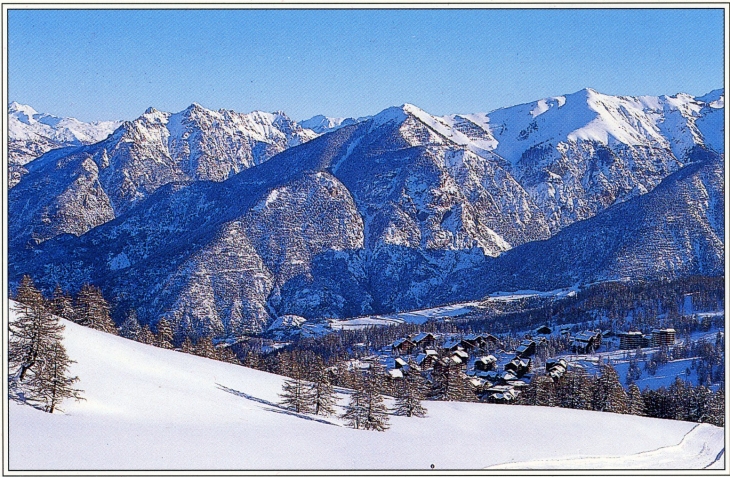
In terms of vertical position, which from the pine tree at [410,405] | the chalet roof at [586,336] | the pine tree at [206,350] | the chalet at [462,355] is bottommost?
the pine tree at [410,405]

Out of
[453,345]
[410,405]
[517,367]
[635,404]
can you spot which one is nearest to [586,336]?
[453,345]

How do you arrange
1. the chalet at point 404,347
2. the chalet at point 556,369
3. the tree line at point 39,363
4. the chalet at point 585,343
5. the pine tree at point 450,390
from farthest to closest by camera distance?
the chalet at point 404,347, the chalet at point 585,343, the chalet at point 556,369, the pine tree at point 450,390, the tree line at point 39,363

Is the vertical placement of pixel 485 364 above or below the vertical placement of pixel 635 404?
above

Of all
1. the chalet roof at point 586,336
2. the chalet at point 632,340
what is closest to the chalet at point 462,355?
the chalet roof at point 586,336

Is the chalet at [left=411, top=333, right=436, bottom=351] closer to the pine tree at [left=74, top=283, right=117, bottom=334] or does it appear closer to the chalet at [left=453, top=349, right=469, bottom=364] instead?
the chalet at [left=453, top=349, right=469, bottom=364]

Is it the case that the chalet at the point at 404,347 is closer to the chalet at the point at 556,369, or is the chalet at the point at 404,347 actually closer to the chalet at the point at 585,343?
the chalet at the point at 585,343

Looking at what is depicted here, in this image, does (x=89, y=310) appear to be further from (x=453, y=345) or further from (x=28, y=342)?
(x=453, y=345)
